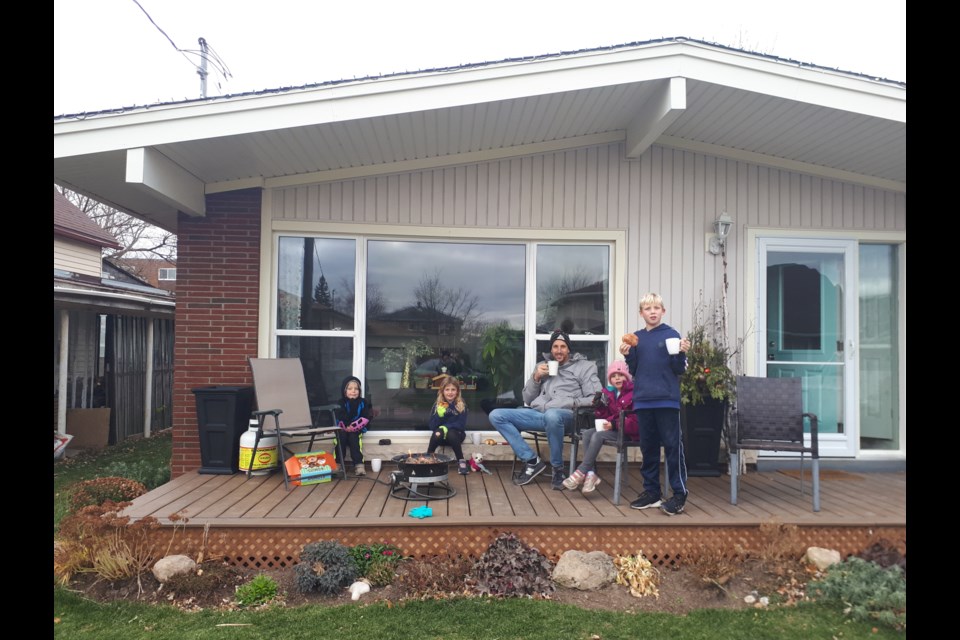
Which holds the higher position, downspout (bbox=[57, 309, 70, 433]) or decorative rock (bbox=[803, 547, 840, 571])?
downspout (bbox=[57, 309, 70, 433])

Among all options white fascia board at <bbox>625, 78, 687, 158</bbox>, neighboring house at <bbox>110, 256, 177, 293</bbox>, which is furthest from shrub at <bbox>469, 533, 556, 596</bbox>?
neighboring house at <bbox>110, 256, 177, 293</bbox>

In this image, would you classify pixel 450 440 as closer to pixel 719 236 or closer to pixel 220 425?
pixel 220 425

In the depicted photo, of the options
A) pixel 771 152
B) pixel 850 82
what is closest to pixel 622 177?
pixel 771 152

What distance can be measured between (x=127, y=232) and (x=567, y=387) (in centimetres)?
1769

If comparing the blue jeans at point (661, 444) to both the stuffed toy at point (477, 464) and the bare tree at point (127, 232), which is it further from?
the bare tree at point (127, 232)

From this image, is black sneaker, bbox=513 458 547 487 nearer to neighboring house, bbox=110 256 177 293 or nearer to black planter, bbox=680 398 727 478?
black planter, bbox=680 398 727 478

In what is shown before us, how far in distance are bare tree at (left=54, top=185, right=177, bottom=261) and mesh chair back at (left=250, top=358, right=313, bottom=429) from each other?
14.1 metres

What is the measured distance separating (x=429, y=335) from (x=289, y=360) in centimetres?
114

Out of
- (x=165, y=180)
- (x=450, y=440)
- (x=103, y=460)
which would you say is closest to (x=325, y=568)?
(x=450, y=440)

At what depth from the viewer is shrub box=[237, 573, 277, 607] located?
9.64 feet

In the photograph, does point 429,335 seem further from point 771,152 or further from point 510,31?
point 510,31

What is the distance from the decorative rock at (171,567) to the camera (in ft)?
10.0

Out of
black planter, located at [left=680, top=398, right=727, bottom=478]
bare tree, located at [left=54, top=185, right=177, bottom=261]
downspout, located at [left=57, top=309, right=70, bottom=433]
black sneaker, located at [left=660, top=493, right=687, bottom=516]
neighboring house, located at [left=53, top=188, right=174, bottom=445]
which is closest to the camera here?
black sneaker, located at [left=660, top=493, right=687, bottom=516]
